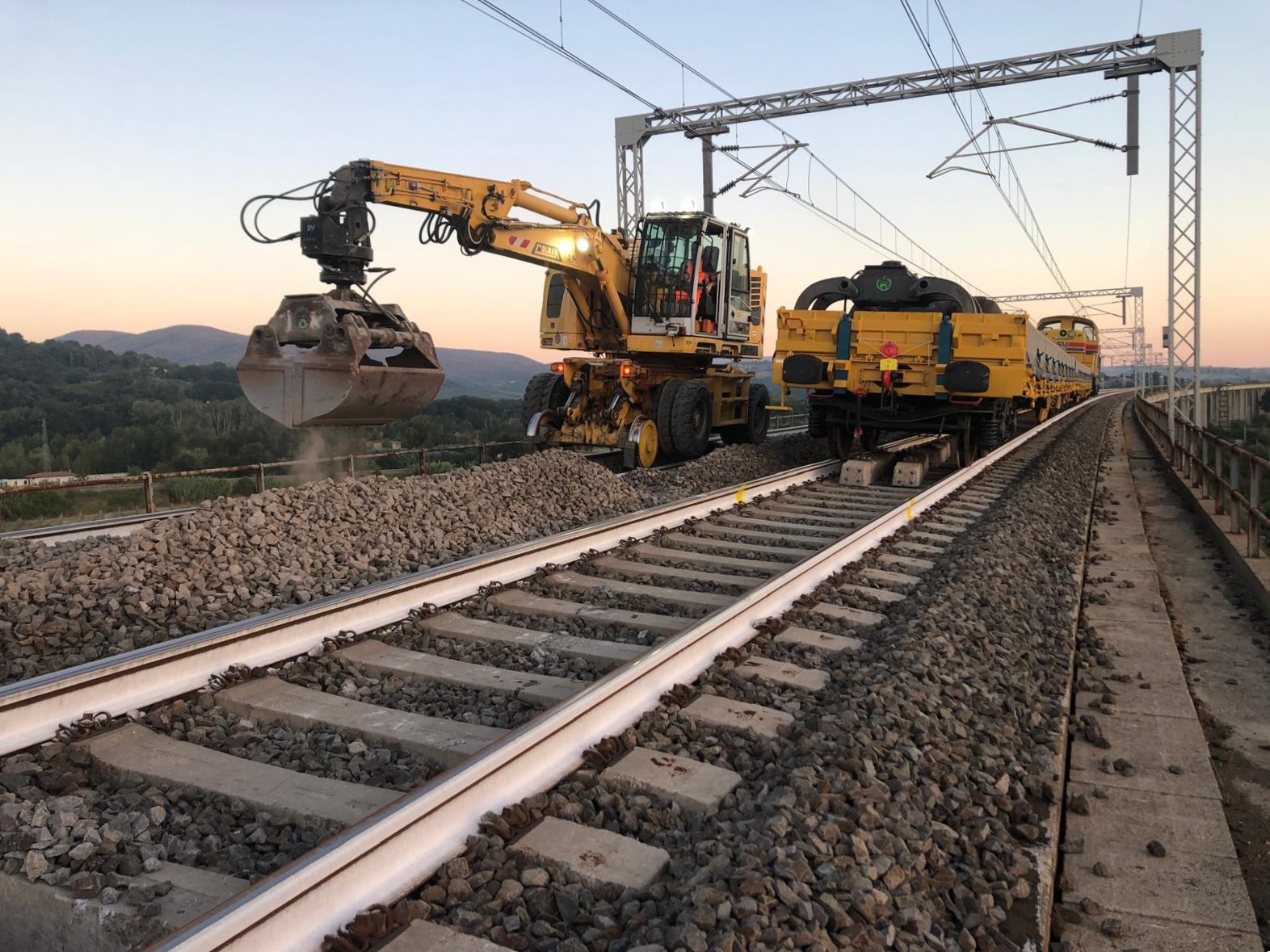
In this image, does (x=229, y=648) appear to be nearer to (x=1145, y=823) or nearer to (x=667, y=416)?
(x=1145, y=823)

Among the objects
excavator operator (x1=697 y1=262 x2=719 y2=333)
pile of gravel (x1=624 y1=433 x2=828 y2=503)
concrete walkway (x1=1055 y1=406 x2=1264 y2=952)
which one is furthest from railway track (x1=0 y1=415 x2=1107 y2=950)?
excavator operator (x1=697 y1=262 x2=719 y2=333)

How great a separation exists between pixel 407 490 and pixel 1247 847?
662 centimetres

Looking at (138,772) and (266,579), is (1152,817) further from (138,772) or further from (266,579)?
(266,579)

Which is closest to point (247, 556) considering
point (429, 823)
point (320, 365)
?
point (320, 365)

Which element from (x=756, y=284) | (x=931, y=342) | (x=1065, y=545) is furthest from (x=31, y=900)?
(x=756, y=284)

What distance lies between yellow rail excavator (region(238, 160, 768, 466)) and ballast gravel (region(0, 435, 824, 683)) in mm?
1016

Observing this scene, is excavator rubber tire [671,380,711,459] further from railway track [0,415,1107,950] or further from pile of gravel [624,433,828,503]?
railway track [0,415,1107,950]

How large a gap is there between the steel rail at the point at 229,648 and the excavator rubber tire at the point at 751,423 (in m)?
11.6

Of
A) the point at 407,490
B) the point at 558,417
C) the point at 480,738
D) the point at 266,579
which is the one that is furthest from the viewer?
the point at 558,417

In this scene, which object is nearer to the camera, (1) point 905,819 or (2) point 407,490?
(1) point 905,819

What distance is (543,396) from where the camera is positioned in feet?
47.9

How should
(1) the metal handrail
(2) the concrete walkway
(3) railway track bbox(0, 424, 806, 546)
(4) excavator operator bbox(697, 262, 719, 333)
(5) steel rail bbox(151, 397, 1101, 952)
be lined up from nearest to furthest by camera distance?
(5) steel rail bbox(151, 397, 1101, 952) → (2) the concrete walkway → (1) the metal handrail → (3) railway track bbox(0, 424, 806, 546) → (4) excavator operator bbox(697, 262, 719, 333)

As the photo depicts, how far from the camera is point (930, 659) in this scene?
4.20 meters

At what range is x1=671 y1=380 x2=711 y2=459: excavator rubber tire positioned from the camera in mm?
13898
